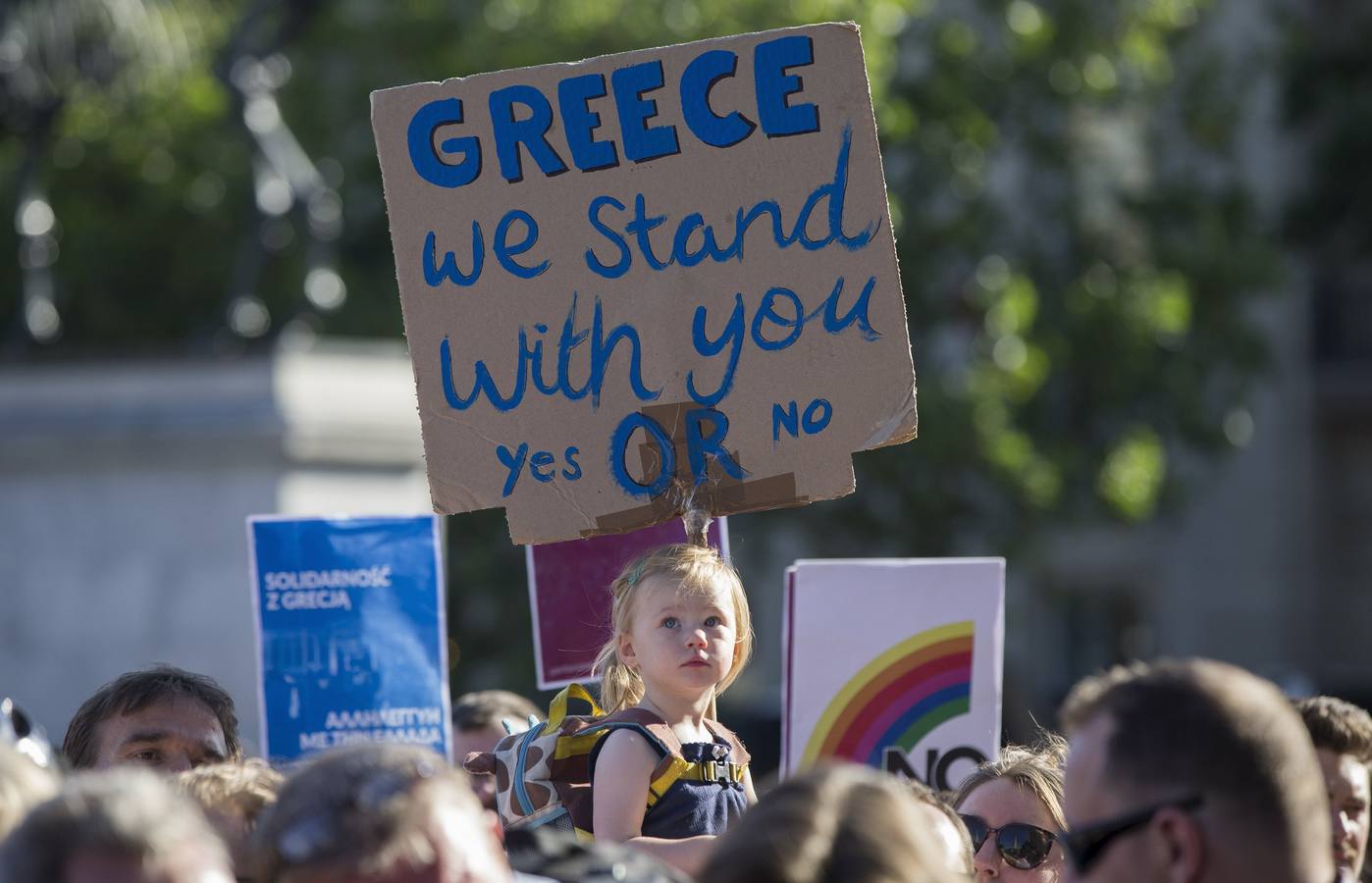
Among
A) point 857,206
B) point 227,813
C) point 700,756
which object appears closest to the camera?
point 227,813

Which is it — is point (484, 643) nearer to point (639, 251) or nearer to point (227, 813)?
point (639, 251)

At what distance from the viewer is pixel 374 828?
234cm

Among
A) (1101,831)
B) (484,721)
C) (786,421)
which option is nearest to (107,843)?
(1101,831)

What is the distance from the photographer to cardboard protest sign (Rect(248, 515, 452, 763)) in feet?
16.5

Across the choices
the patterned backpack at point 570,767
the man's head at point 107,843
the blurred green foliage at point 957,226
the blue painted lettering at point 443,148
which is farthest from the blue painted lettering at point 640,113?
the blurred green foliage at point 957,226

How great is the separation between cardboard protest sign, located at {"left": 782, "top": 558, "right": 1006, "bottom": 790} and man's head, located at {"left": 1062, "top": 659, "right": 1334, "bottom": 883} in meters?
2.26

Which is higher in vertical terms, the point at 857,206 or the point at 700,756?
the point at 857,206

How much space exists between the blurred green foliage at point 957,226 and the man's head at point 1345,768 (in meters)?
10.2

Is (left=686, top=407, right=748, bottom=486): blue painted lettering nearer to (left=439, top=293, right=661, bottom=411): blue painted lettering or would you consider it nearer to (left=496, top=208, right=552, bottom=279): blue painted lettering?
(left=439, top=293, right=661, bottom=411): blue painted lettering

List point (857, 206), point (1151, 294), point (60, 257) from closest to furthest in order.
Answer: point (857, 206), point (1151, 294), point (60, 257)

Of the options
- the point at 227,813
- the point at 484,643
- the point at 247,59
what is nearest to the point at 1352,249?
the point at 484,643

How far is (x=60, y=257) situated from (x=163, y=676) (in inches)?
543

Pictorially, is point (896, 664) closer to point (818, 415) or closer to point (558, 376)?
point (818, 415)

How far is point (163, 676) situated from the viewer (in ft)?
12.5
